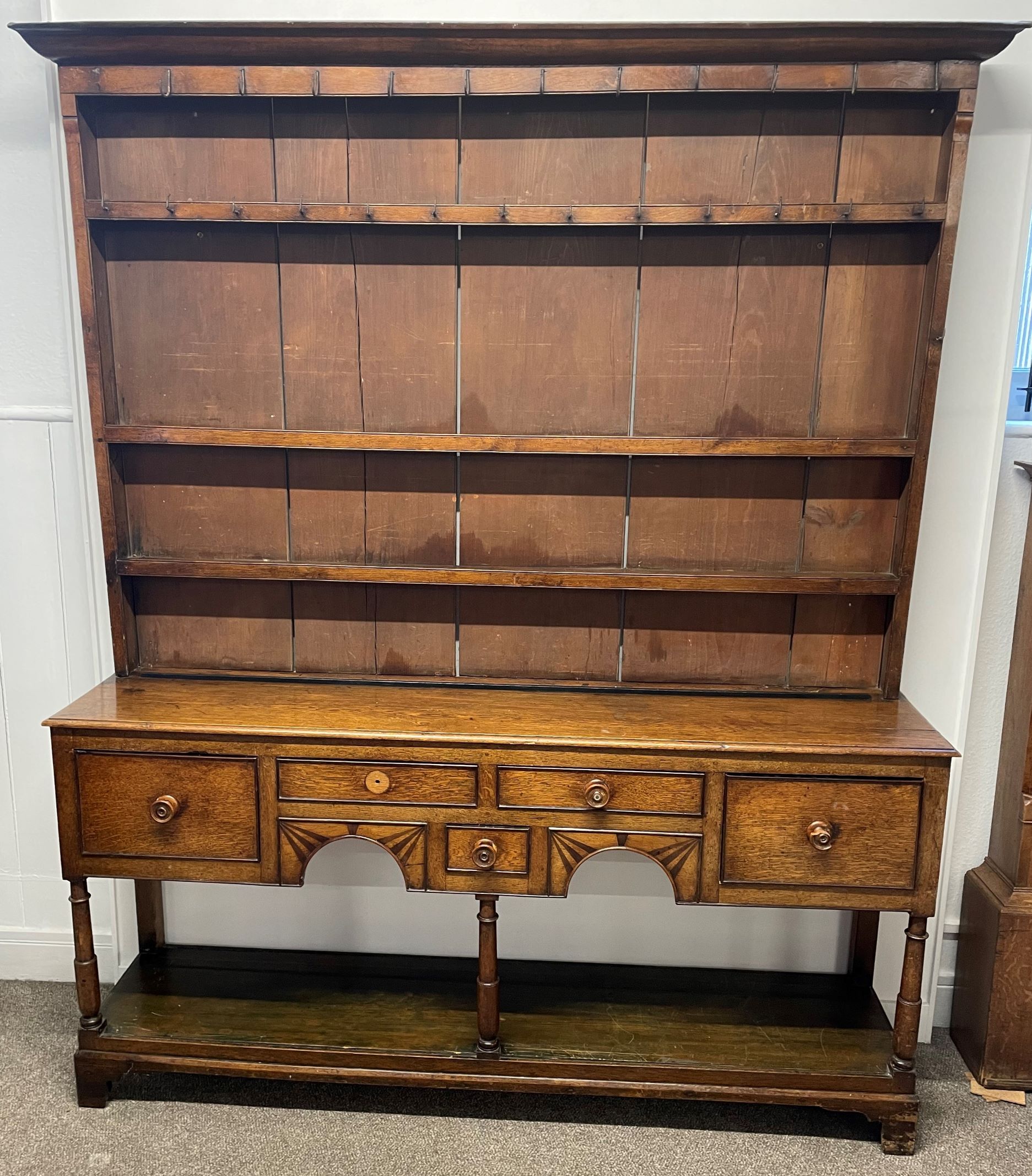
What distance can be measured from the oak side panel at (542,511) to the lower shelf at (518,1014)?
1055 mm

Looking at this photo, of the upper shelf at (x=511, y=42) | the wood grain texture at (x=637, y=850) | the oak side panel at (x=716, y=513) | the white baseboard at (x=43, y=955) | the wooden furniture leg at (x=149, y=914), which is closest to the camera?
the upper shelf at (x=511, y=42)

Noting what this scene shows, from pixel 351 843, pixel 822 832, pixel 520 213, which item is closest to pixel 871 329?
pixel 520 213

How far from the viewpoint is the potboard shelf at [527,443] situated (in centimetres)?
195

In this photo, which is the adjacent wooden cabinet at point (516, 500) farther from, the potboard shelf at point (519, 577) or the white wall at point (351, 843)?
the white wall at point (351, 843)

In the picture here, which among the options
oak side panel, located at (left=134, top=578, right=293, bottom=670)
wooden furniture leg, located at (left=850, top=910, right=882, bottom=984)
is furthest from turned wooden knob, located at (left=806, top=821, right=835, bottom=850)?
oak side panel, located at (left=134, top=578, right=293, bottom=670)

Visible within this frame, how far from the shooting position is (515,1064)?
1.98 metres

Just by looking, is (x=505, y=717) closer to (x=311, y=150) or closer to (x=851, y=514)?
(x=851, y=514)

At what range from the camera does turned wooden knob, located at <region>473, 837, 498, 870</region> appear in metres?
1.88

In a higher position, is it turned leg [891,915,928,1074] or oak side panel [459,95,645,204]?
oak side panel [459,95,645,204]

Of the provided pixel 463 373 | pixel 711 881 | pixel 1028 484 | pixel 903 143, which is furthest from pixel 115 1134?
pixel 903 143

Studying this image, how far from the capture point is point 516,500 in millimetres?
2113

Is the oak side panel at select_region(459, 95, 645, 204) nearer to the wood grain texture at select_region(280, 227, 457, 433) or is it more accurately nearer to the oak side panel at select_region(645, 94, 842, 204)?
the oak side panel at select_region(645, 94, 842, 204)

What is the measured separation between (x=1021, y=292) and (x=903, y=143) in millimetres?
467

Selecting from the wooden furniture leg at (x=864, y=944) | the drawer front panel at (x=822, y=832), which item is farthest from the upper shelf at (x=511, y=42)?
the wooden furniture leg at (x=864, y=944)
